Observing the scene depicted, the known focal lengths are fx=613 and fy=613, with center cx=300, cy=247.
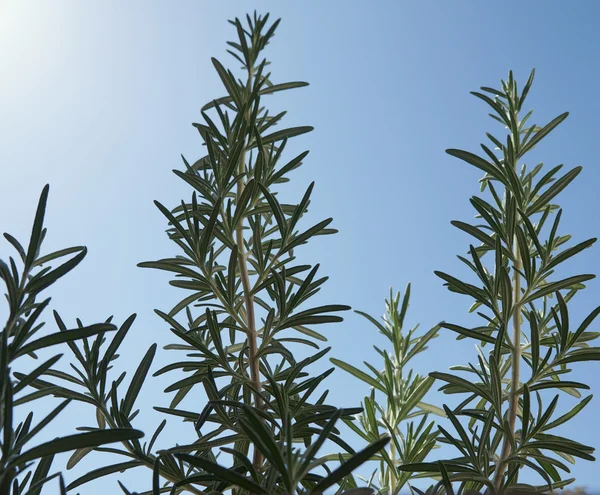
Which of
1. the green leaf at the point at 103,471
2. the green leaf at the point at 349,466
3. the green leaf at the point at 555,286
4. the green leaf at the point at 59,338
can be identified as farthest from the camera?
the green leaf at the point at 555,286

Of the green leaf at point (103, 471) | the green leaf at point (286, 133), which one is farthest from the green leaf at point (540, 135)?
the green leaf at point (103, 471)

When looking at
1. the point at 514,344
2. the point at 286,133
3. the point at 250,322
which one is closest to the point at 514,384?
the point at 514,344

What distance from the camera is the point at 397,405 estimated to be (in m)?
1.15

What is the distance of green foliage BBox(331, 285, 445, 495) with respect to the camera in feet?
3.59

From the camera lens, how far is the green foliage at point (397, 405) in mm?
1095

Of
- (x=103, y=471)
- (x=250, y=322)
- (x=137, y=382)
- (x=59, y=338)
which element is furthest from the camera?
(x=250, y=322)

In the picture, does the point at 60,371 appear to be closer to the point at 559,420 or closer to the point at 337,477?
the point at 337,477

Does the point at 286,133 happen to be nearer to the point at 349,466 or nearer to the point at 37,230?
the point at 37,230

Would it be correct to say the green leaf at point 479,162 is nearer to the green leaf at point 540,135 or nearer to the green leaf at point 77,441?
the green leaf at point 540,135

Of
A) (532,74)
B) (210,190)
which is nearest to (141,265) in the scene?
(210,190)

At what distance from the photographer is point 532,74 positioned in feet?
4.51

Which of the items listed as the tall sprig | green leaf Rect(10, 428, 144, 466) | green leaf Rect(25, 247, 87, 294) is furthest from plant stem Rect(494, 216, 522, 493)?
green leaf Rect(25, 247, 87, 294)

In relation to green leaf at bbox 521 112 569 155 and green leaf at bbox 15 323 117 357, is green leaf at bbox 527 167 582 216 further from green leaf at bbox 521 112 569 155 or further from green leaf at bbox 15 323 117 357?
green leaf at bbox 15 323 117 357

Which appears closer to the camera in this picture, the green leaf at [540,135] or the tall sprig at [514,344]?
the tall sprig at [514,344]
